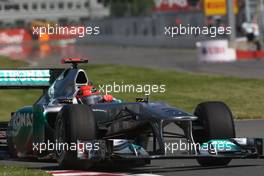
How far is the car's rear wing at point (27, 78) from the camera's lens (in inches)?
536

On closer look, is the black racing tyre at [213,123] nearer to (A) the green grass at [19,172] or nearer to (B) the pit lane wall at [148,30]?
(A) the green grass at [19,172]

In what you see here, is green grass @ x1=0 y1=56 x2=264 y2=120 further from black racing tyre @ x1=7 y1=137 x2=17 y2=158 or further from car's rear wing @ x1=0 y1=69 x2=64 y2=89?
black racing tyre @ x1=7 y1=137 x2=17 y2=158

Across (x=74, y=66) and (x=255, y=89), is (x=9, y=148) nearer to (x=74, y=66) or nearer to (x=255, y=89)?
(x=74, y=66)

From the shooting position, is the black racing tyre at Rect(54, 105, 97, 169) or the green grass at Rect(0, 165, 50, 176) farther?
the black racing tyre at Rect(54, 105, 97, 169)

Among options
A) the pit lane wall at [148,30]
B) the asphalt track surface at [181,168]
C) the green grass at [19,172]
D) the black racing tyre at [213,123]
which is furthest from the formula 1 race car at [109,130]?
the pit lane wall at [148,30]

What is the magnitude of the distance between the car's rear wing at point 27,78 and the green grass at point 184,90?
6.77 m

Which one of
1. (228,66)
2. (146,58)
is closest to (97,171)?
(228,66)

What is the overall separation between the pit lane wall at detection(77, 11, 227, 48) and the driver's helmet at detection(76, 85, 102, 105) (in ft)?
124

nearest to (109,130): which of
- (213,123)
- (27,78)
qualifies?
(213,123)

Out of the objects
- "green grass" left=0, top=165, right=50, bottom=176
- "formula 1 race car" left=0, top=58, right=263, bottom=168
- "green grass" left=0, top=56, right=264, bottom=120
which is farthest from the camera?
"green grass" left=0, top=56, right=264, bottom=120

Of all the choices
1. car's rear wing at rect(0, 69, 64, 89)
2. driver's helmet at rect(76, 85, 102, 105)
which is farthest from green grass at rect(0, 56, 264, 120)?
driver's helmet at rect(76, 85, 102, 105)

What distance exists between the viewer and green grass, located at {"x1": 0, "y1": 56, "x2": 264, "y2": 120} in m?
22.1

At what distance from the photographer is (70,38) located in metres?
77.2

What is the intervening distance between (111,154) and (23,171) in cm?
98
